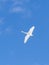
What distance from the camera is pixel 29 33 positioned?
197 ft

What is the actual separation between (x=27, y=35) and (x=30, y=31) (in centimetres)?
166

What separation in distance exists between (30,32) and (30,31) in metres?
0.34

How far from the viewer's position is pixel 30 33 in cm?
5991

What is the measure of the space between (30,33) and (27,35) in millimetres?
1644

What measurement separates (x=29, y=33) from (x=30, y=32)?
1.36 ft

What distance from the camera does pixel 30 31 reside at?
60.4 metres

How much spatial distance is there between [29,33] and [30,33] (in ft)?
1.17

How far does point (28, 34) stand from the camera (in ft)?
198

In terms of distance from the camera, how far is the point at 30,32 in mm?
60188

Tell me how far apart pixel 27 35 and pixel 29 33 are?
4.39ft

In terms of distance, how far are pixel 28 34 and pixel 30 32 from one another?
33.5 inches

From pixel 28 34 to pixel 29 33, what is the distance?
51 cm

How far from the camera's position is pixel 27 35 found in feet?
201
